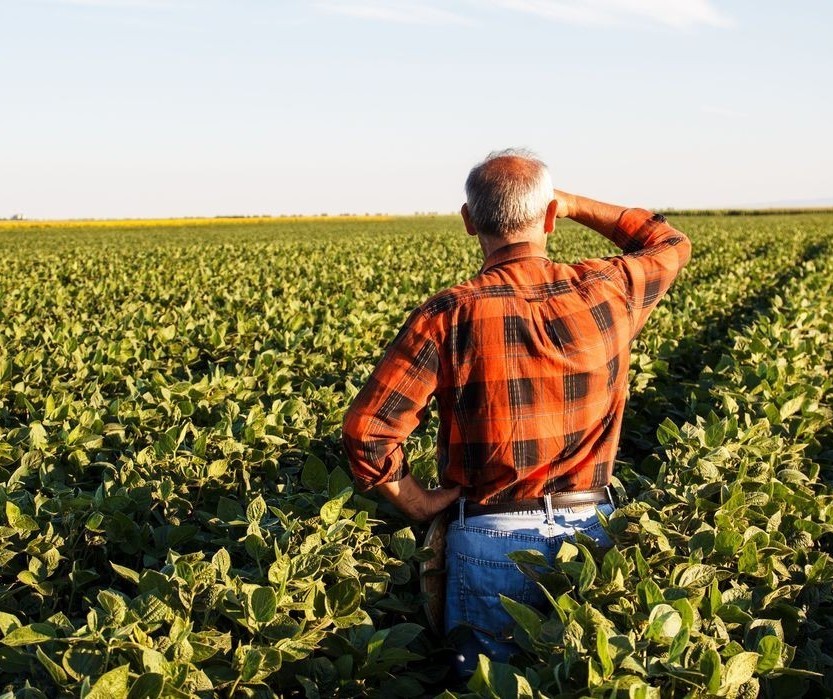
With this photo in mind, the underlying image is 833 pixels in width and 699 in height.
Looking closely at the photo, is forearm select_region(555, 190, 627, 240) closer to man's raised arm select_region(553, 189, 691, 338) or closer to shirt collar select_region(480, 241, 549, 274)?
man's raised arm select_region(553, 189, 691, 338)

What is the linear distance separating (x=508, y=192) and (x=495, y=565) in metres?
1.18

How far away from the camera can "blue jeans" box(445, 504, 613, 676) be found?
104 inches

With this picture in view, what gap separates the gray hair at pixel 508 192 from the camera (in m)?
2.51

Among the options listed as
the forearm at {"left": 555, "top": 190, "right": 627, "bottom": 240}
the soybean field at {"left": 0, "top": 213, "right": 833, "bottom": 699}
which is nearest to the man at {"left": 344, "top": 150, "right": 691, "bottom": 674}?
the soybean field at {"left": 0, "top": 213, "right": 833, "bottom": 699}

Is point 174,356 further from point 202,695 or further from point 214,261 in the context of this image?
point 214,261

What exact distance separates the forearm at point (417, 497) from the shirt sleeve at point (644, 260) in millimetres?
846

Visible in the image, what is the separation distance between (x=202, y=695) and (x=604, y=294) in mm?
1669

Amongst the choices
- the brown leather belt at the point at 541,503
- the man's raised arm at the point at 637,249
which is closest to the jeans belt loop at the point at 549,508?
the brown leather belt at the point at 541,503

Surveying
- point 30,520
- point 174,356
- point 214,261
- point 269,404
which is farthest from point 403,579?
point 214,261

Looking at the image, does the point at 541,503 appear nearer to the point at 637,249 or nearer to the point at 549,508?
the point at 549,508

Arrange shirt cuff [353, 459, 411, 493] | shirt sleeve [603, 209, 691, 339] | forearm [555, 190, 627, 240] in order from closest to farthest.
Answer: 1. shirt cuff [353, 459, 411, 493]
2. shirt sleeve [603, 209, 691, 339]
3. forearm [555, 190, 627, 240]

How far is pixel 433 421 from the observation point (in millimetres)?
4656

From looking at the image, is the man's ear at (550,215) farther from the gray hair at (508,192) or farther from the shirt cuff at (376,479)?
the shirt cuff at (376,479)

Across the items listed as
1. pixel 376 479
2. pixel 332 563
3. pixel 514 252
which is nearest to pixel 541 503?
pixel 376 479
